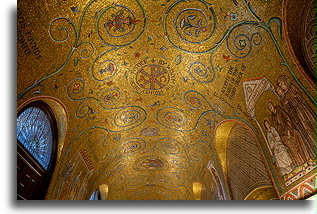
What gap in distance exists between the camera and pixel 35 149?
704 centimetres

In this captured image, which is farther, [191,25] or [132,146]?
[132,146]

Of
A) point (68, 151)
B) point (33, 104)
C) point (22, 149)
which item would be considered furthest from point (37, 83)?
point (68, 151)

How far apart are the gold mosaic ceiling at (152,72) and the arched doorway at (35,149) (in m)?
0.35

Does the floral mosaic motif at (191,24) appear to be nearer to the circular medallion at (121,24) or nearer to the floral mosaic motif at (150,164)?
the circular medallion at (121,24)

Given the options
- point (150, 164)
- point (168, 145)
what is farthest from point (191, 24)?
point (150, 164)

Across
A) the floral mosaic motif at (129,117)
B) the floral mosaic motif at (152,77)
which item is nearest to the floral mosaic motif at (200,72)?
the floral mosaic motif at (152,77)

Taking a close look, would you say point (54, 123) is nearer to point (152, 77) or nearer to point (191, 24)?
point (152, 77)

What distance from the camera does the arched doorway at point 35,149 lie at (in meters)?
6.24

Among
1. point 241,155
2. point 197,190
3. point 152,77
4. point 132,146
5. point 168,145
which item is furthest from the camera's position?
point 197,190

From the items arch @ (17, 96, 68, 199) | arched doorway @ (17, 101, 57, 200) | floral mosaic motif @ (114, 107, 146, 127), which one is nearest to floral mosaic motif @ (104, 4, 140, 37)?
arch @ (17, 96, 68, 199)

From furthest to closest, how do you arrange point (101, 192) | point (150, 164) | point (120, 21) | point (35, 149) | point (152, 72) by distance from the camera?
1. point (101, 192)
2. point (150, 164)
3. point (152, 72)
4. point (35, 149)
5. point (120, 21)

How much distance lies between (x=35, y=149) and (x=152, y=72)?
3.90 meters

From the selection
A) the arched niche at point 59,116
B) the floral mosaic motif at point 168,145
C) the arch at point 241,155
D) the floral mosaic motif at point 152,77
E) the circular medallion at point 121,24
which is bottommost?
the arch at point 241,155

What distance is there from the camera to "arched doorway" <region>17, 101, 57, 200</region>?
6238 millimetres
